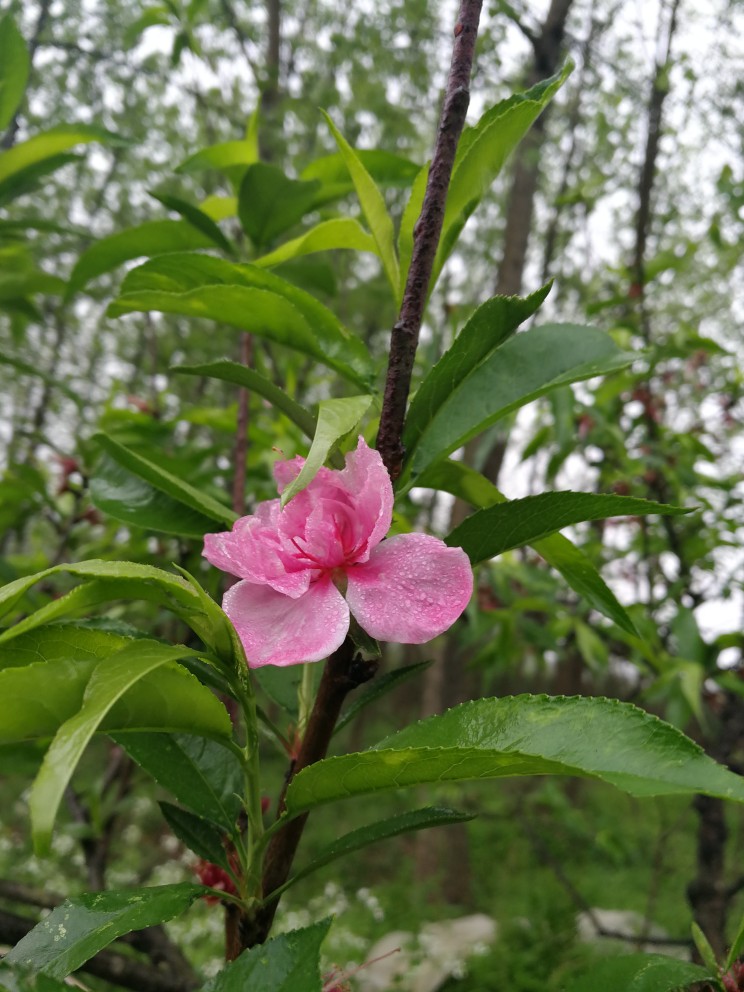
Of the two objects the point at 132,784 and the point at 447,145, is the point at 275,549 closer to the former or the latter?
the point at 447,145

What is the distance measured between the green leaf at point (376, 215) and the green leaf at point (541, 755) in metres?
0.43

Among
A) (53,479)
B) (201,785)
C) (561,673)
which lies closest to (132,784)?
(53,479)

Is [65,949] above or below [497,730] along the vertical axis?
below

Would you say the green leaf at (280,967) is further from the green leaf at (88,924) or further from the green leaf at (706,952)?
the green leaf at (706,952)

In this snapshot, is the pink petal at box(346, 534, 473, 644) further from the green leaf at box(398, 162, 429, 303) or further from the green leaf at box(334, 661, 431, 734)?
the green leaf at box(398, 162, 429, 303)

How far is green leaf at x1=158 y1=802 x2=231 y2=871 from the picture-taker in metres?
0.66

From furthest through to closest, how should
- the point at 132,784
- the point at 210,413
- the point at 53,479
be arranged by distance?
the point at 53,479 → the point at 132,784 → the point at 210,413

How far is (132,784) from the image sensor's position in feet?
6.47

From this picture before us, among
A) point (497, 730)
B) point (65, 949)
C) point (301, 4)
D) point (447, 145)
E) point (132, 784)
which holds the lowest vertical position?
point (132, 784)

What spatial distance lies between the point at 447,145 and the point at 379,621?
39cm

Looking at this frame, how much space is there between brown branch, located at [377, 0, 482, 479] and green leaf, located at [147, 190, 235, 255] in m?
0.52

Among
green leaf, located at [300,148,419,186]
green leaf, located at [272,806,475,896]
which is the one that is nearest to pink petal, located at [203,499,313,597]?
green leaf, located at [272,806,475,896]

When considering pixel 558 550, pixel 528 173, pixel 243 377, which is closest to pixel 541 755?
pixel 558 550

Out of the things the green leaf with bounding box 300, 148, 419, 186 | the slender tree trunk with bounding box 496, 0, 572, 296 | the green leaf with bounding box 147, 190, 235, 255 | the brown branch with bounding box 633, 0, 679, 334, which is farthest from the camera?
the slender tree trunk with bounding box 496, 0, 572, 296
